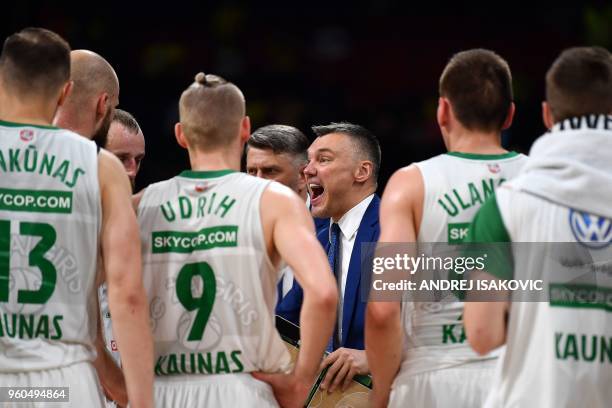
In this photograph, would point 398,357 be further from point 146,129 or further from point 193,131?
point 146,129

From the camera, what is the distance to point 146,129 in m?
9.77

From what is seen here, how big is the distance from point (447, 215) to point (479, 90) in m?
0.50

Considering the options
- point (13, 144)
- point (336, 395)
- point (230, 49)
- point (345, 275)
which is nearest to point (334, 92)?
point (230, 49)

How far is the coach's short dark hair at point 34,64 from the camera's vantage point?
349 centimetres

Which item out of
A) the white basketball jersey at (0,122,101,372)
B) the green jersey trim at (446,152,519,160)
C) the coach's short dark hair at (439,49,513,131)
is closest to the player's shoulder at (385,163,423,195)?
the green jersey trim at (446,152,519,160)

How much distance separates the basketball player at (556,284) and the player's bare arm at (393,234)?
0.47 meters

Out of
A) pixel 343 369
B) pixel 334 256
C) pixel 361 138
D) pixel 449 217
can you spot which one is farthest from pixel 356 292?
pixel 449 217

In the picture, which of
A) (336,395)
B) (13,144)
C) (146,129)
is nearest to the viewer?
(13,144)

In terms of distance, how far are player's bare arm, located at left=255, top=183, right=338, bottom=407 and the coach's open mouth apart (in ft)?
6.65

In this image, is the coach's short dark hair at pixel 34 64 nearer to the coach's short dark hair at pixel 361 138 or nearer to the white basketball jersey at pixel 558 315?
→ the white basketball jersey at pixel 558 315

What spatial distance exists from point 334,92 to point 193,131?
23.0 feet

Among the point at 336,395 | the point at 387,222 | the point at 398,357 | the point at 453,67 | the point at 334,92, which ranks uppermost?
the point at 334,92

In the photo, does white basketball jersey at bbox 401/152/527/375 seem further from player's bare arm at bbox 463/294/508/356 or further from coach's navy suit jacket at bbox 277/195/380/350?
coach's navy suit jacket at bbox 277/195/380/350

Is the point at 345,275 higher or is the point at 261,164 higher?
the point at 261,164
